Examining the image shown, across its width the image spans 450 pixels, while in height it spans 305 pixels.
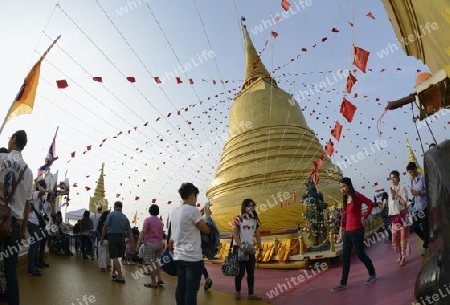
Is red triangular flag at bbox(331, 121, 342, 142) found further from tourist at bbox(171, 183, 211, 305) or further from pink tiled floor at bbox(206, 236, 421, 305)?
tourist at bbox(171, 183, 211, 305)

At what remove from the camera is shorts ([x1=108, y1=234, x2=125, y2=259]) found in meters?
6.42

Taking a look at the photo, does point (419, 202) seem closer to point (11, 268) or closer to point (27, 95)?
point (11, 268)

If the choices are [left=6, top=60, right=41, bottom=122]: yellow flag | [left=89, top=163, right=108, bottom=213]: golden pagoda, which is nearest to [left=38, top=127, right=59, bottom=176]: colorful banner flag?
[left=6, top=60, right=41, bottom=122]: yellow flag

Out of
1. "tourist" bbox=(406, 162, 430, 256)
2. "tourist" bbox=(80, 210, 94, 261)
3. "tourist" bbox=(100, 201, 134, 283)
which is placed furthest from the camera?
"tourist" bbox=(80, 210, 94, 261)

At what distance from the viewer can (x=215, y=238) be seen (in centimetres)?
381

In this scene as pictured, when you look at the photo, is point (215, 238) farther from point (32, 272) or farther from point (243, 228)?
point (32, 272)

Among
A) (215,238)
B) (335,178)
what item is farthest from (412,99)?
(335,178)

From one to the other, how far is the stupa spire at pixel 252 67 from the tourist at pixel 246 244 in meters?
15.8

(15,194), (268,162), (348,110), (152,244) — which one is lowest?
(152,244)

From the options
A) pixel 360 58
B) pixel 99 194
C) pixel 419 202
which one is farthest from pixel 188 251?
pixel 99 194

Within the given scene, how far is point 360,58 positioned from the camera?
705 cm

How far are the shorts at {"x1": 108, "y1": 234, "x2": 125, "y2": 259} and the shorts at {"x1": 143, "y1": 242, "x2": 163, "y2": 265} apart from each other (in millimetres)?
667

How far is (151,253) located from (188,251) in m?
3.07

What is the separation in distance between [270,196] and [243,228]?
805 cm
